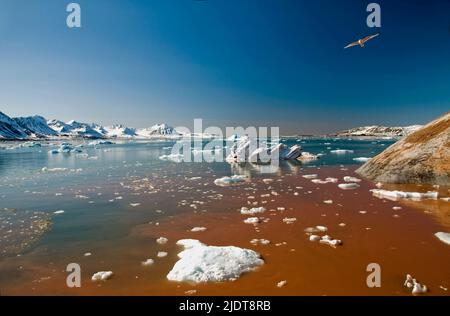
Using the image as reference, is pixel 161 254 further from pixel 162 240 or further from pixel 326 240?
pixel 326 240

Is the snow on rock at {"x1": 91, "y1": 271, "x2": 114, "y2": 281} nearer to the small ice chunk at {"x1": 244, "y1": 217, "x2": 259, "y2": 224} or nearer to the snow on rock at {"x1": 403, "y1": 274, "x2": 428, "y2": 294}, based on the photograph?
the small ice chunk at {"x1": 244, "y1": 217, "x2": 259, "y2": 224}

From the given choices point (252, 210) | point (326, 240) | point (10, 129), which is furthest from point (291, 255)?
point (10, 129)

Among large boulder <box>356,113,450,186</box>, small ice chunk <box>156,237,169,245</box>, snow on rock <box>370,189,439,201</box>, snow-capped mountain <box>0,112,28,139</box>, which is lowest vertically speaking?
small ice chunk <box>156,237,169,245</box>

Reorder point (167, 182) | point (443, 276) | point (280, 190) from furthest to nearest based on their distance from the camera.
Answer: point (167, 182) < point (280, 190) < point (443, 276)

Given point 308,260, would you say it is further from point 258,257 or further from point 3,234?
point 3,234

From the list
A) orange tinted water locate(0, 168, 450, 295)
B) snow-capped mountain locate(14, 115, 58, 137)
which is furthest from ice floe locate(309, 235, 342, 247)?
snow-capped mountain locate(14, 115, 58, 137)

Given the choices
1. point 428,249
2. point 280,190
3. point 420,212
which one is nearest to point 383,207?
point 420,212
